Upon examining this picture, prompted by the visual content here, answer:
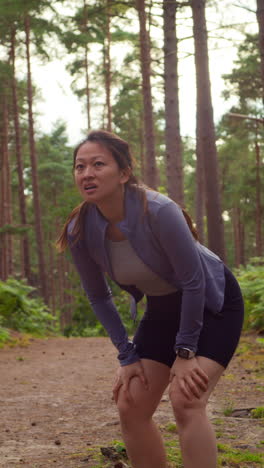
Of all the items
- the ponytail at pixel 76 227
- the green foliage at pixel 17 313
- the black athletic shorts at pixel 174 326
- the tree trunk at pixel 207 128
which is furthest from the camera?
the green foliage at pixel 17 313

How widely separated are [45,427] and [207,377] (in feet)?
9.28

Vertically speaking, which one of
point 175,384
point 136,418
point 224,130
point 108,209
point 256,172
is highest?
point 224,130

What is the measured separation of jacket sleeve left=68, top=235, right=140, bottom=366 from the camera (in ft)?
10.9

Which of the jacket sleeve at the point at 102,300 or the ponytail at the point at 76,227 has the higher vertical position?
the ponytail at the point at 76,227

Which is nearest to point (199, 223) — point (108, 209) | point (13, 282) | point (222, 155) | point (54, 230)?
point (13, 282)

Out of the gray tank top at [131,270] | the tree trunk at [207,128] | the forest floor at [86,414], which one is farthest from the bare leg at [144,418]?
the tree trunk at [207,128]

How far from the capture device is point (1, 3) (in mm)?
15953

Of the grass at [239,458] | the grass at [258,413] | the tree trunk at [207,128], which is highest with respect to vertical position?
the tree trunk at [207,128]

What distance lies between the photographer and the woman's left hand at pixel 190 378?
2912 millimetres

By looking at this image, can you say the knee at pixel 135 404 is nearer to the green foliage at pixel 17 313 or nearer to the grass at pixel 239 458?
the grass at pixel 239 458

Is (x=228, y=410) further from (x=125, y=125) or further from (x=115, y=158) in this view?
(x=125, y=125)

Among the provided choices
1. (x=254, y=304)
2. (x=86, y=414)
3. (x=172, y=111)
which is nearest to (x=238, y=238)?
(x=172, y=111)

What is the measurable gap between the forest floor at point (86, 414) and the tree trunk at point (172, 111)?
16.3 ft

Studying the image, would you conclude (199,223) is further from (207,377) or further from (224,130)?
(207,377)
